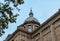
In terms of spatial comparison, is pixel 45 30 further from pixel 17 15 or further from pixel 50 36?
pixel 17 15

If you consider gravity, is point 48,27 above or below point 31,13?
below

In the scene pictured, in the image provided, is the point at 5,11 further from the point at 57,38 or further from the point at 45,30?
the point at 45,30

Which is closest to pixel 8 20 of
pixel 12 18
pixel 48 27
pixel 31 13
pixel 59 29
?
pixel 12 18

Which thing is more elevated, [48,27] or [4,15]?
[48,27]

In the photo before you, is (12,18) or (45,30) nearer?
(12,18)

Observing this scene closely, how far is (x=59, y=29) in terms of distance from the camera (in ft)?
95.7

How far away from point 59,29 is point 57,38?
63.9 inches

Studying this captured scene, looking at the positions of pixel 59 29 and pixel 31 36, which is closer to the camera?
pixel 59 29

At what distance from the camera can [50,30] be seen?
3127cm

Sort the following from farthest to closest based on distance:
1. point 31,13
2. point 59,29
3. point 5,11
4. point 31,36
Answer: point 31,13 → point 31,36 → point 59,29 → point 5,11

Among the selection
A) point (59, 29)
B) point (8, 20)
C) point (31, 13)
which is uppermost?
point (31, 13)

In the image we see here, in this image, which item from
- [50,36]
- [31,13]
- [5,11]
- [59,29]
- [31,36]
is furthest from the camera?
[31,13]

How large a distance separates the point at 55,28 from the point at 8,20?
1955cm

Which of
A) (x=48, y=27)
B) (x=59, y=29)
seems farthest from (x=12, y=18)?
(x=48, y=27)
